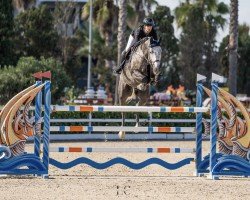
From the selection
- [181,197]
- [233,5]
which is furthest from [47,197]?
[233,5]

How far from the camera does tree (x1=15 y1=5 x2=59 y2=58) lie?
129 ft

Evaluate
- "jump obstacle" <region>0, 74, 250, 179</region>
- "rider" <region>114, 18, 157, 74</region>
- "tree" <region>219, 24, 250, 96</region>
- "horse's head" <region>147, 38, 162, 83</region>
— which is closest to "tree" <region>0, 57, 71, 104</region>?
"rider" <region>114, 18, 157, 74</region>

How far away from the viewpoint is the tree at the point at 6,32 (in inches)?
1359

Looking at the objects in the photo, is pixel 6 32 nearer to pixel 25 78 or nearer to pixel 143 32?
pixel 25 78

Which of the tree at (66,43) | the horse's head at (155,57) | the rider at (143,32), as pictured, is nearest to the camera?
the horse's head at (155,57)

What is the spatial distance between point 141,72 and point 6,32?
20494 millimetres

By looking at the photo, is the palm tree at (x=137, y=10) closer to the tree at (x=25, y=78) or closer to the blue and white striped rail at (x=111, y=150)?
the tree at (x=25, y=78)

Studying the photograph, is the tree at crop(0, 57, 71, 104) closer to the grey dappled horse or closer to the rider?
the grey dappled horse

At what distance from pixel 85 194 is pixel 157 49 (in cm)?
439

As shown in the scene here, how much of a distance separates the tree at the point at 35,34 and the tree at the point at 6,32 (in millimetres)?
3773

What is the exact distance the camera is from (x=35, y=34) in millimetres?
39469

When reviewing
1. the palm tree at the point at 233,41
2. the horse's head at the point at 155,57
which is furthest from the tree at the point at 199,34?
the horse's head at the point at 155,57

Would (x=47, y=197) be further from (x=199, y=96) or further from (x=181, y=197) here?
(x=199, y=96)

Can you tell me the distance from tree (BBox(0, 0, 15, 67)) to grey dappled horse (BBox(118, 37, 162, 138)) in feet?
61.7
